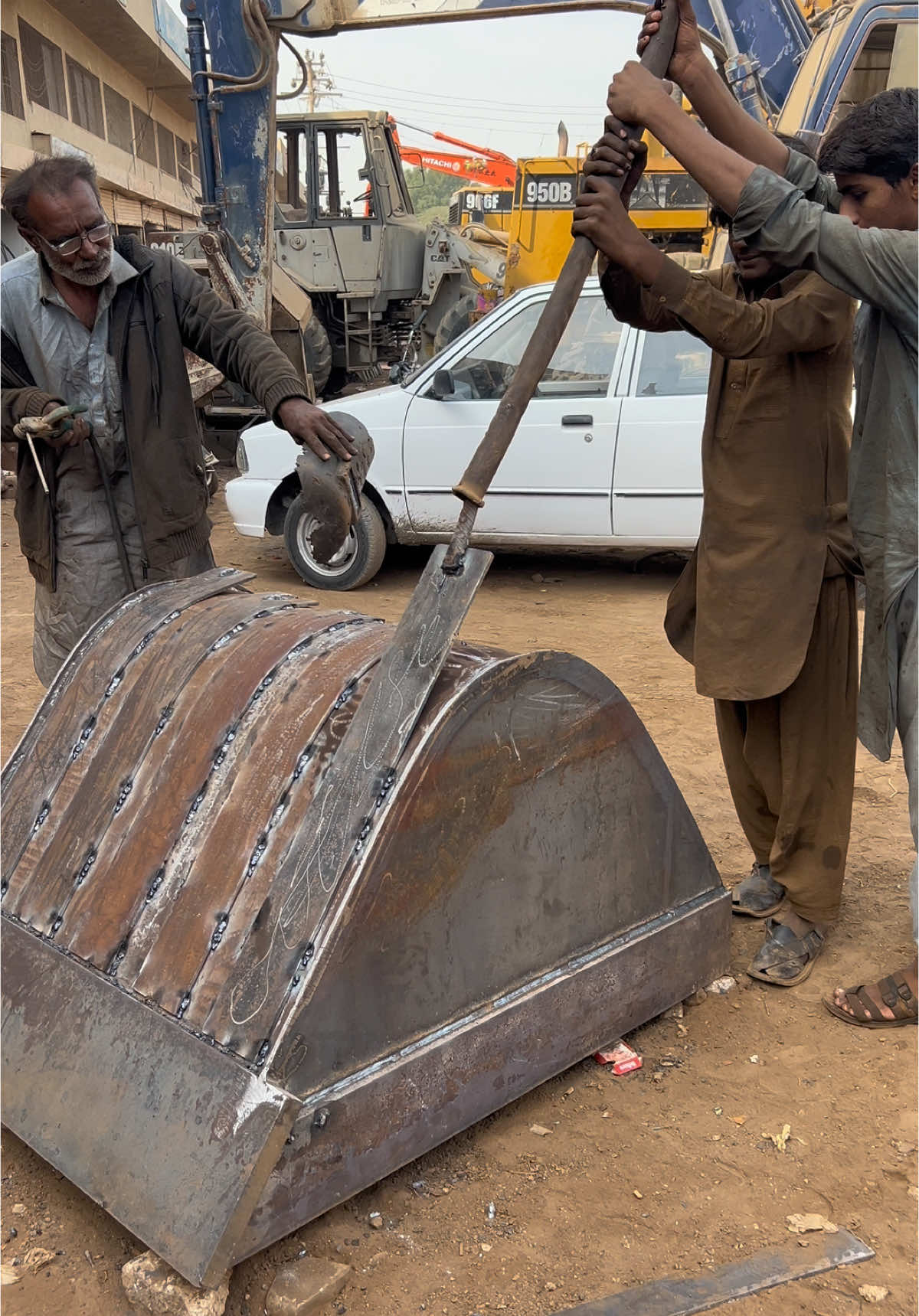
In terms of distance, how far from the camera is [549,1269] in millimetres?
2088

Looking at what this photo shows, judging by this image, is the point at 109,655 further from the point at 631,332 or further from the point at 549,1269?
the point at 631,332

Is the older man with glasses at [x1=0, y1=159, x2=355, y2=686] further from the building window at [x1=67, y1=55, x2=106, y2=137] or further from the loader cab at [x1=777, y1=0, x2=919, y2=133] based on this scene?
the building window at [x1=67, y1=55, x2=106, y2=137]

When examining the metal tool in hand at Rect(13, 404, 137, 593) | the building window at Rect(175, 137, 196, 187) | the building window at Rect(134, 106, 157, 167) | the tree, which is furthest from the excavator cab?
the tree

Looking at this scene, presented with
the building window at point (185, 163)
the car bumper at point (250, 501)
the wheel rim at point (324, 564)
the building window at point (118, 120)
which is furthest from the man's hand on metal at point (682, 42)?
the building window at point (185, 163)

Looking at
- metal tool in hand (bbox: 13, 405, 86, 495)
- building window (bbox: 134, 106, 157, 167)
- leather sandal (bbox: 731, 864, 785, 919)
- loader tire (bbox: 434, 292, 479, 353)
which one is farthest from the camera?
building window (bbox: 134, 106, 157, 167)

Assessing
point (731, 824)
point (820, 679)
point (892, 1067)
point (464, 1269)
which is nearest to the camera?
point (464, 1269)

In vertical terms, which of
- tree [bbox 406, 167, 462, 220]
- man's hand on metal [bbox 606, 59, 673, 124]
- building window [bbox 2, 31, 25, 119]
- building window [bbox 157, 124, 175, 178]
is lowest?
man's hand on metal [bbox 606, 59, 673, 124]

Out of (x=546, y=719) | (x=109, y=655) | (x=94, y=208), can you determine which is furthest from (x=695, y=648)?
(x=94, y=208)

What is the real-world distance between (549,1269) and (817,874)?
55.9 inches

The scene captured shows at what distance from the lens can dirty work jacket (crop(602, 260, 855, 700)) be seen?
278 cm

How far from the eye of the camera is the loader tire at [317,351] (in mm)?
11773

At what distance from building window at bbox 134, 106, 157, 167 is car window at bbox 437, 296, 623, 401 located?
68.8 ft

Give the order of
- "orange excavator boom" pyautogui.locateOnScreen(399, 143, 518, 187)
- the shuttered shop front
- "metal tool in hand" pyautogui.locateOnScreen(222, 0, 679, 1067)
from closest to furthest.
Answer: "metal tool in hand" pyautogui.locateOnScreen(222, 0, 679, 1067) < the shuttered shop front < "orange excavator boom" pyautogui.locateOnScreen(399, 143, 518, 187)

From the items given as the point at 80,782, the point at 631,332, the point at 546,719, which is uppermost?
the point at 631,332
